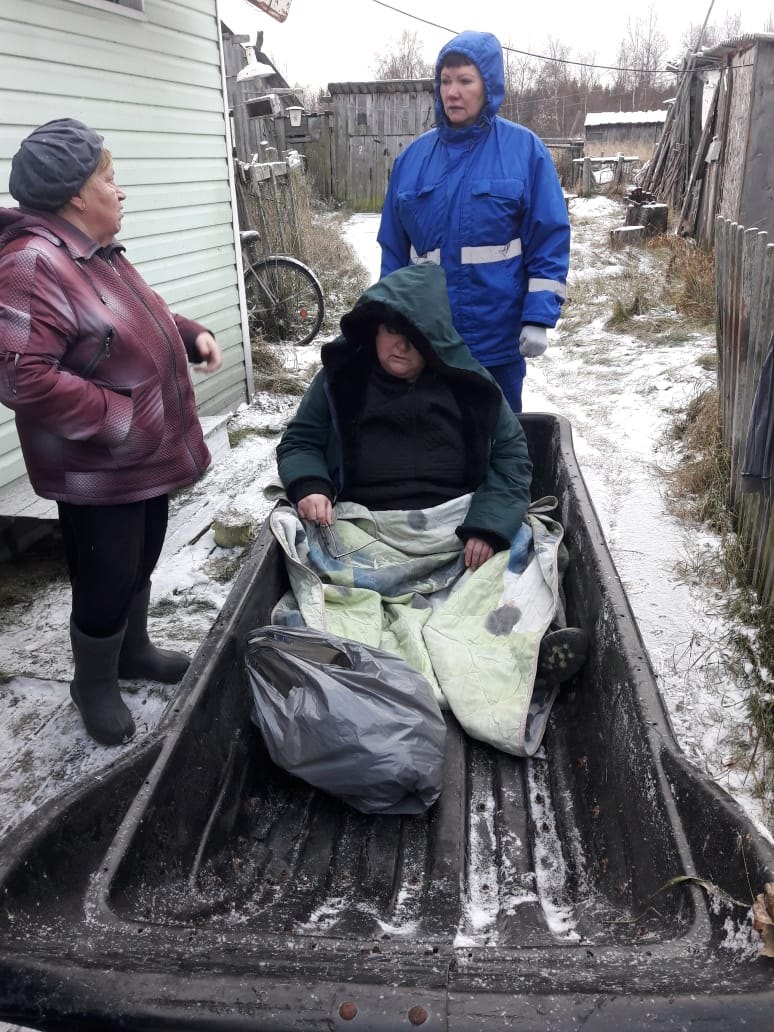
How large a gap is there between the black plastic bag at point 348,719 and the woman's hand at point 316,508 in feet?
2.05

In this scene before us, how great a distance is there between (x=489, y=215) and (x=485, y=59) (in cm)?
58

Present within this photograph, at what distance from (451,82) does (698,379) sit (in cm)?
387

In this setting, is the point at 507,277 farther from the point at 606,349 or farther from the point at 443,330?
the point at 606,349

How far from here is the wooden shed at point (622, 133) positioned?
23.5m

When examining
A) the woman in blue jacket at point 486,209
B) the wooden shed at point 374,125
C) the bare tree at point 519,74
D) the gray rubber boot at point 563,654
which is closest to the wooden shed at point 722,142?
the woman in blue jacket at point 486,209

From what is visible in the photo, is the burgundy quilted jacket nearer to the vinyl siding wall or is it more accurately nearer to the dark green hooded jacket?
the dark green hooded jacket

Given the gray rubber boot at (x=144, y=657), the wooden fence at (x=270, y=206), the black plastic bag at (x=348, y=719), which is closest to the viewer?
the black plastic bag at (x=348, y=719)

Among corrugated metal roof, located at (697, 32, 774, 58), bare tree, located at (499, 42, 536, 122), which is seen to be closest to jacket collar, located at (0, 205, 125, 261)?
corrugated metal roof, located at (697, 32, 774, 58)

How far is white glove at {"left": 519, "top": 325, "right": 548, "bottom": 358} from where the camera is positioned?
10.5 ft

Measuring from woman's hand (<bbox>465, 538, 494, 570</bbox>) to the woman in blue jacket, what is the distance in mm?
1033

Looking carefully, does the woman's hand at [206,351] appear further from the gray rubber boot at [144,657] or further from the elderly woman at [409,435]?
the gray rubber boot at [144,657]

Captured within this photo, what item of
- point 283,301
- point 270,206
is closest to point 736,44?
point 270,206

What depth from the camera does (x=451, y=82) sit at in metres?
3.15

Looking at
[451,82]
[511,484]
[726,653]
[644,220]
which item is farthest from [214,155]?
[644,220]
